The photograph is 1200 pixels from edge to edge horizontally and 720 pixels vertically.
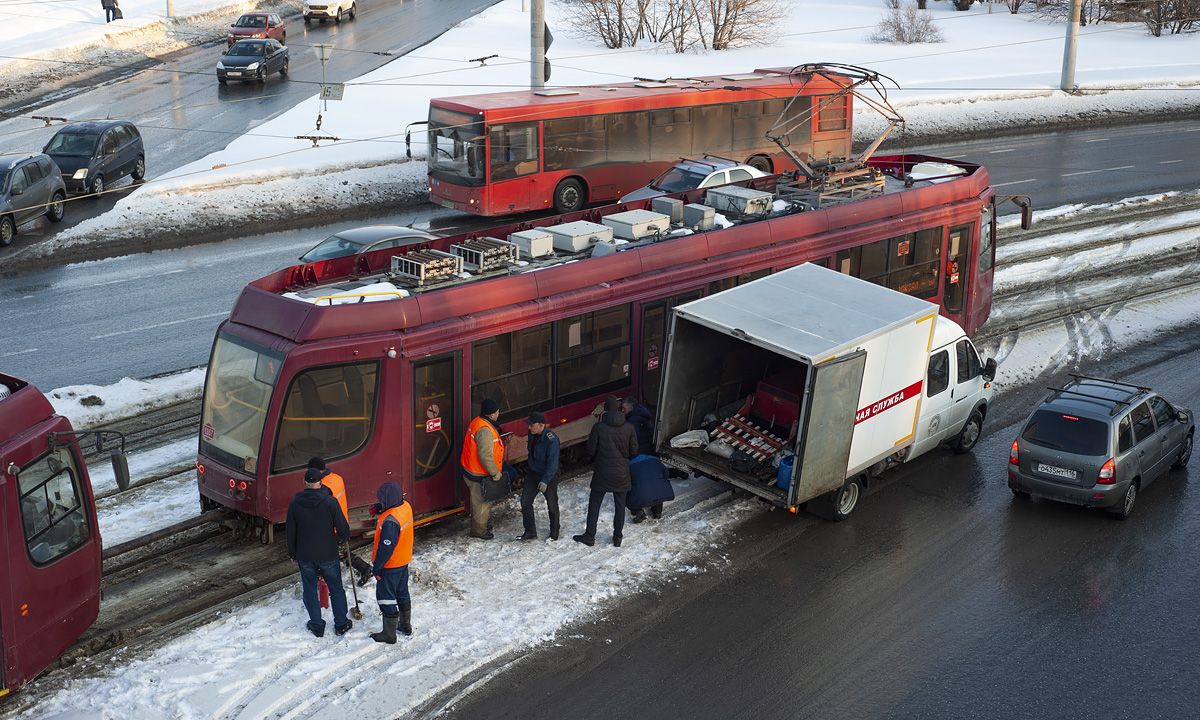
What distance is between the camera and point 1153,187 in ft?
96.7

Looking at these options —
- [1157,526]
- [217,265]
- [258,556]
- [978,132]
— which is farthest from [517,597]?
[978,132]

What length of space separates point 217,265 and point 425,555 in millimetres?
12437

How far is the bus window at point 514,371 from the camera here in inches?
481

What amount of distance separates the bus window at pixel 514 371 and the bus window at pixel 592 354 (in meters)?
0.23

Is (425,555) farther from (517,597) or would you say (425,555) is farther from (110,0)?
(110,0)

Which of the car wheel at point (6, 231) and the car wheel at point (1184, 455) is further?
the car wheel at point (6, 231)

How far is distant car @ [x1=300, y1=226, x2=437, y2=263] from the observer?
61.7ft

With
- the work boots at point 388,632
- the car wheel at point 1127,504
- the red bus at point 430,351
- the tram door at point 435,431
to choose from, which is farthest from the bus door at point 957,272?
the work boots at point 388,632

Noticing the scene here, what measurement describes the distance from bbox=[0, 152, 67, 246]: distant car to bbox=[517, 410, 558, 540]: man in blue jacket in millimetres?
15417

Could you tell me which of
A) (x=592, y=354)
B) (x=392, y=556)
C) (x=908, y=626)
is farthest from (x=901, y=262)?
(x=392, y=556)

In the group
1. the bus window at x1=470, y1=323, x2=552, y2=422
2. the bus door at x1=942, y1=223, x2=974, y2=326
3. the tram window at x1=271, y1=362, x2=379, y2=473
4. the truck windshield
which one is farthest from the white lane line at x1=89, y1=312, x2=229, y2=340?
the bus door at x1=942, y1=223, x2=974, y2=326

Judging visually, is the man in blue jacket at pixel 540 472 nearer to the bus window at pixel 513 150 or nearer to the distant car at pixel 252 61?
the bus window at pixel 513 150

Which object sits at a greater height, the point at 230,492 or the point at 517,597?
the point at 230,492

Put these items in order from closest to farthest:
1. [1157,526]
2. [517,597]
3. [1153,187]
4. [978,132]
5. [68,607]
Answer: [68,607], [517,597], [1157,526], [1153,187], [978,132]
